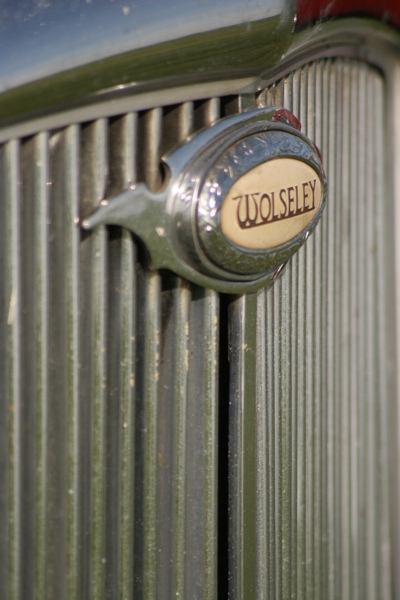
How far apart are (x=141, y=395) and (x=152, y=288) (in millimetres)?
119

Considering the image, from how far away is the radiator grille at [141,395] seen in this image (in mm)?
839

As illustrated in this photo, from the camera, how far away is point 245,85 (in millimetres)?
967

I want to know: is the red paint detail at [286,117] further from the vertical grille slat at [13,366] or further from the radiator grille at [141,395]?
the vertical grille slat at [13,366]

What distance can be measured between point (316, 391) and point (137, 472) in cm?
43

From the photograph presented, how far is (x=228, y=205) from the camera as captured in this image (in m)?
0.88

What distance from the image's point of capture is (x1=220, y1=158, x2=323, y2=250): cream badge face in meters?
0.89

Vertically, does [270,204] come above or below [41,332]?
above

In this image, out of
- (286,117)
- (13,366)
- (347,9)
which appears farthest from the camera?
(347,9)

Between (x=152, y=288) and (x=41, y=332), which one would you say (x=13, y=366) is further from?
(x=152, y=288)

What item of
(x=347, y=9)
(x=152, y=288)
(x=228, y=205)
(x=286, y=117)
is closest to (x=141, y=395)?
(x=152, y=288)

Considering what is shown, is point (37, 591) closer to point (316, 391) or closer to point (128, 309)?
point (128, 309)

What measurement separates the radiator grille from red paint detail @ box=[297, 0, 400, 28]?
8 centimetres

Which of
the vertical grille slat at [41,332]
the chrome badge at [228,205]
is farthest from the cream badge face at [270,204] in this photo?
the vertical grille slat at [41,332]

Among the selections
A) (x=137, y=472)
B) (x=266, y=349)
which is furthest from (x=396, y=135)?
(x=137, y=472)
